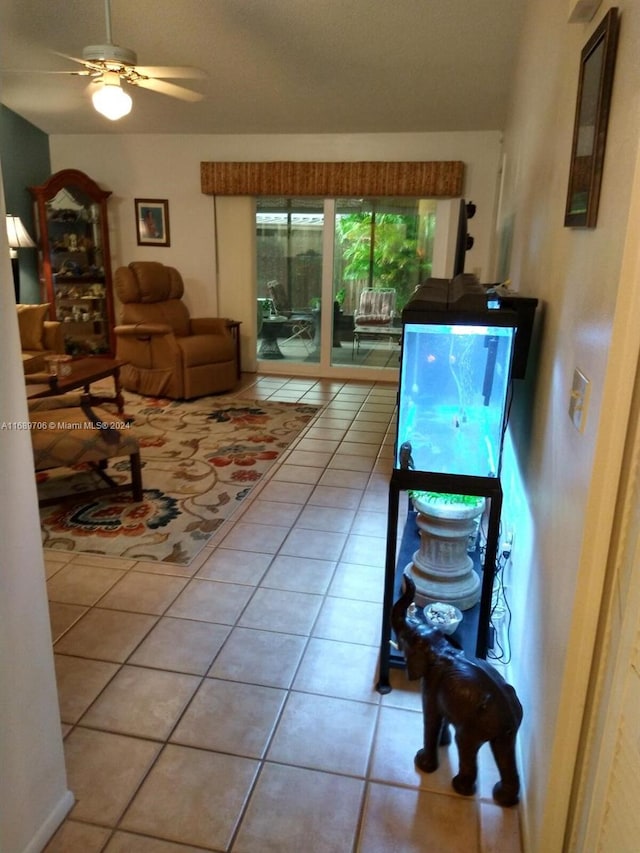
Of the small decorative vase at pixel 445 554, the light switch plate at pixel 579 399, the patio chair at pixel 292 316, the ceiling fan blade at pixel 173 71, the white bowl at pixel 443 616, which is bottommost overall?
the white bowl at pixel 443 616

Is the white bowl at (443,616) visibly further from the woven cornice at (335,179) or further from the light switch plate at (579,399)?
the woven cornice at (335,179)

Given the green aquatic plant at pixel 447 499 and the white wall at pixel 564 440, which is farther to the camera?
the green aquatic plant at pixel 447 499

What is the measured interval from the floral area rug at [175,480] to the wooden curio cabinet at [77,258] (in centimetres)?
156

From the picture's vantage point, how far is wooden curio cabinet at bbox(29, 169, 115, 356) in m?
6.03

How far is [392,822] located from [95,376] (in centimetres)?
344

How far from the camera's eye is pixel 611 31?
3.79 ft

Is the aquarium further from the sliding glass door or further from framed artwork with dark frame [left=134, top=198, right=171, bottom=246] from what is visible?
framed artwork with dark frame [left=134, top=198, right=171, bottom=246]

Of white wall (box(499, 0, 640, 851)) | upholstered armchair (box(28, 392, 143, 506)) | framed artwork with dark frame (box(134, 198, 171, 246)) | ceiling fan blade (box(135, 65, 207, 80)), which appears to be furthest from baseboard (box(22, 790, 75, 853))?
framed artwork with dark frame (box(134, 198, 171, 246))

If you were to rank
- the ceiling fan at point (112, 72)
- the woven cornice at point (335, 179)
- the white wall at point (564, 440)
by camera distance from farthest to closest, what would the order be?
the woven cornice at point (335, 179), the ceiling fan at point (112, 72), the white wall at point (564, 440)

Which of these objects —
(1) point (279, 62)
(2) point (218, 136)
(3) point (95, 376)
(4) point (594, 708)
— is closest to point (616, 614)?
(4) point (594, 708)

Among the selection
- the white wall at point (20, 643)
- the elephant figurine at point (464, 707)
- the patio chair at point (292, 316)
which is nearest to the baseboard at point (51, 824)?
the white wall at point (20, 643)

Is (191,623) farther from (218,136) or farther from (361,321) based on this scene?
(218,136)

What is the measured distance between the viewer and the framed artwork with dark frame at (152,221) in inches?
251

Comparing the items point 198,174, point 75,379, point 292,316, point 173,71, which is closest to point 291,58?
point 173,71
